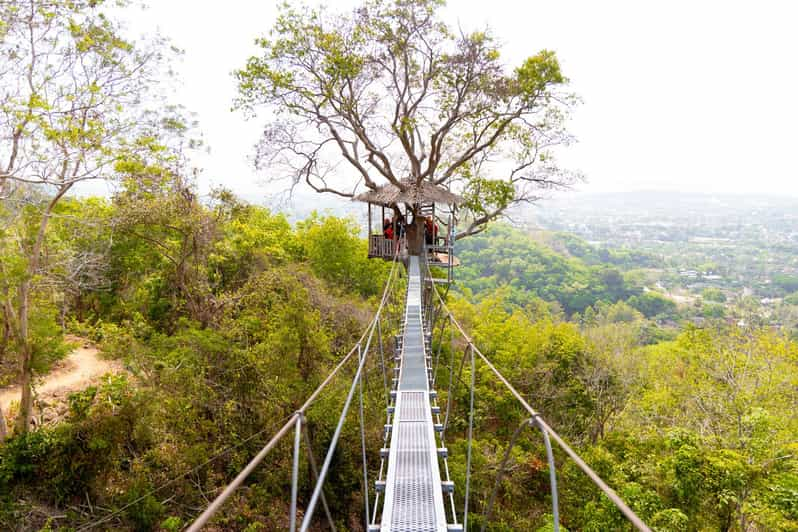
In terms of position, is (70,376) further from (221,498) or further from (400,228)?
(221,498)

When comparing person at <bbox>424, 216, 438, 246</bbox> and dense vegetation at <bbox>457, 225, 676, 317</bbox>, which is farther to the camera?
dense vegetation at <bbox>457, 225, 676, 317</bbox>

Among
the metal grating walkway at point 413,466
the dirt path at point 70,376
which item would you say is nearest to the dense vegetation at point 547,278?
the dirt path at point 70,376

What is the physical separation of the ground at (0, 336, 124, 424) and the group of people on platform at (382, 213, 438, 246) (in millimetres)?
6245

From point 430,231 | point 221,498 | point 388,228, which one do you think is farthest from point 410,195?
point 221,498

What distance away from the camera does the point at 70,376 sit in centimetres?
673

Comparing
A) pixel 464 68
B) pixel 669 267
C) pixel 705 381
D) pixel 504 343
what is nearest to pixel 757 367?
pixel 705 381

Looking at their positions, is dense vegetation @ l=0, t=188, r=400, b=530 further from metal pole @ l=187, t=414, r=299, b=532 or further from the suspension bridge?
metal pole @ l=187, t=414, r=299, b=532

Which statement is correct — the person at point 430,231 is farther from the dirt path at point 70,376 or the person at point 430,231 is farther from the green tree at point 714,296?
the green tree at point 714,296

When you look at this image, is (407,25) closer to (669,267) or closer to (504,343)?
(504,343)

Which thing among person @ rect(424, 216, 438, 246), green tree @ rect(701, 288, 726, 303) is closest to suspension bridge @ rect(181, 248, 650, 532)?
person @ rect(424, 216, 438, 246)

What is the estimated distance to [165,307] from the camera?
28.0 ft

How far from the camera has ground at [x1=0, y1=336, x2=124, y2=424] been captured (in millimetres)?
5766

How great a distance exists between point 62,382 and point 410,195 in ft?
22.9

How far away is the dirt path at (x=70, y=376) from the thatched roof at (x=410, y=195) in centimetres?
573
